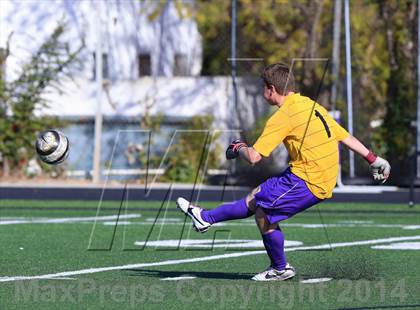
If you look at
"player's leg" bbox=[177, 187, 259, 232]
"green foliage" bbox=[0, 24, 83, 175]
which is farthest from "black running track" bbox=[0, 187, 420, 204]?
"player's leg" bbox=[177, 187, 259, 232]

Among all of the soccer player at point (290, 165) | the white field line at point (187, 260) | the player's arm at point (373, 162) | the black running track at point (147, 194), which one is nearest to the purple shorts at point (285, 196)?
the soccer player at point (290, 165)

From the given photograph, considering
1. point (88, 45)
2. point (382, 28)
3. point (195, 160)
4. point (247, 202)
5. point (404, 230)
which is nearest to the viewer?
point (247, 202)

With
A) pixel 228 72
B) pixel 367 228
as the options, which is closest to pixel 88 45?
pixel 228 72

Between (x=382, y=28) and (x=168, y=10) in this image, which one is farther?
(x=168, y=10)

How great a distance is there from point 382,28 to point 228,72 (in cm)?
476

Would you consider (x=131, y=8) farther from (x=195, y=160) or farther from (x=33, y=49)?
(x=195, y=160)

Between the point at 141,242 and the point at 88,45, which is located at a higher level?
the point at 88,45

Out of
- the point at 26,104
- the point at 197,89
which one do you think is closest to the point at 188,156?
the point at 197,89

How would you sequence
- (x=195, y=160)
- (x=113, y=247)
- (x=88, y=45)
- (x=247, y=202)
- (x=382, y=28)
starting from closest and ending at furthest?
(x=247, y=202)
(x=113, y=247)
(x=195, y=160)
(x=382, y=28)
(x=88, y=45)

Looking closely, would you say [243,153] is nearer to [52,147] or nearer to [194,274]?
[194,274]

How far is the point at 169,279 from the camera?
31.6 ft

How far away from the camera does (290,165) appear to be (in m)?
9.41

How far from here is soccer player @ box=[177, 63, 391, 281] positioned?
9.25m

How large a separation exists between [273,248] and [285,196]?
1.61 ft
